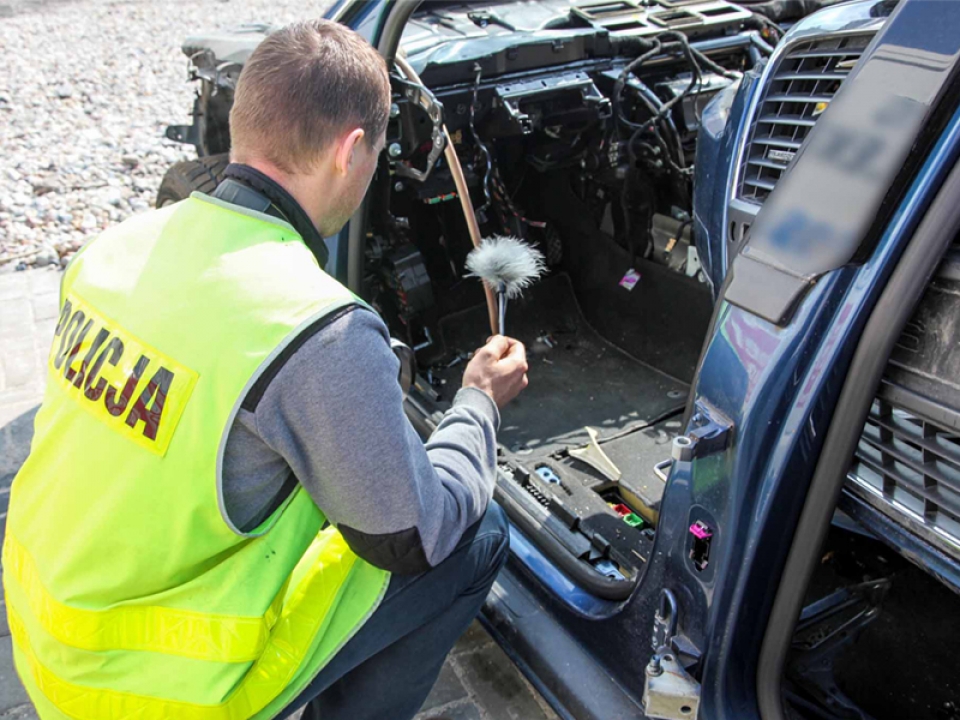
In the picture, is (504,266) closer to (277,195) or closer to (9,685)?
(277,195)

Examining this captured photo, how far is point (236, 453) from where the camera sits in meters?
1.38

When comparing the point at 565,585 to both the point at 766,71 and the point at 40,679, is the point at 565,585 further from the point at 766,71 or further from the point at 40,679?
the point at 766,71

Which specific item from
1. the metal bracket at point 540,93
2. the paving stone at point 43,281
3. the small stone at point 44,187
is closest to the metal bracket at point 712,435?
the metal bracket at point 540,93

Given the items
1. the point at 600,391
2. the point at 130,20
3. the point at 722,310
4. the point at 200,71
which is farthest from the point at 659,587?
the point at 130,20

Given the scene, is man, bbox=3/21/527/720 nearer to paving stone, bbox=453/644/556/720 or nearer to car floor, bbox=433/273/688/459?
paving stone, bbox=453/644/556/720

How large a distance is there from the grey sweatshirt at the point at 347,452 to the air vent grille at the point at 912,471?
0.71 metres

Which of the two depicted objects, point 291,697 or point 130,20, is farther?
point 130,20

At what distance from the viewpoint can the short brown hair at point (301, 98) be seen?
1.51 metres

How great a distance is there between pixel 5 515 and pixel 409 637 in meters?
1.93

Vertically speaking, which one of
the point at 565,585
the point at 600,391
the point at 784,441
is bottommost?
the point at 600,391

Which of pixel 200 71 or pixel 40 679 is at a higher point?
pixel 200 71

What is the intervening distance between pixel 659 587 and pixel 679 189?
6.84 ft

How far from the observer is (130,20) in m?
13.5

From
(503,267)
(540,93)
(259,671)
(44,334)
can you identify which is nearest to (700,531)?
(259,671)
